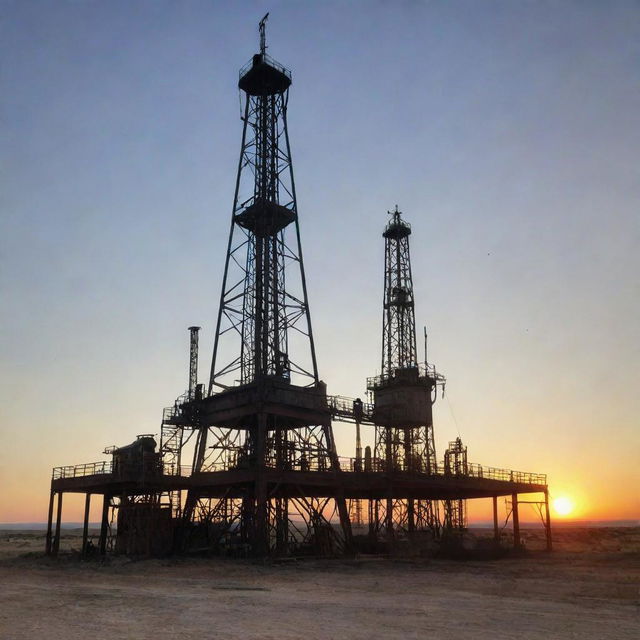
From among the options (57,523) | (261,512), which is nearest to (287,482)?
(261,512)

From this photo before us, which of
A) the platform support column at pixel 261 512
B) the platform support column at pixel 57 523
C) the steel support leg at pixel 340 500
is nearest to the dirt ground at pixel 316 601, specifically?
the platform support column at pixel 261 512

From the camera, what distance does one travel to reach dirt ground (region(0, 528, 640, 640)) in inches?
647

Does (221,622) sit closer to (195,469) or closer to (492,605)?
(492,605)

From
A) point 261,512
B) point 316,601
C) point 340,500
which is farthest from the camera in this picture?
point 340,500

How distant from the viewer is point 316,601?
72.6 feet

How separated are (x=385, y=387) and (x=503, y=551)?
1753 centimetres

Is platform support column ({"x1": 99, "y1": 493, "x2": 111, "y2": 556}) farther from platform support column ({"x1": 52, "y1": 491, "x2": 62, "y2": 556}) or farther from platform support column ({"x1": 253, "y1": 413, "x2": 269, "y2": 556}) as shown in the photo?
platform support column ({"x1": 253, "y1": 413, "x2": 269, "y2": 556})

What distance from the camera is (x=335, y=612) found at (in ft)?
64.2

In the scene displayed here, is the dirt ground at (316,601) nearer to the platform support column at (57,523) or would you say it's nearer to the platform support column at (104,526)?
the platform support column at (104,526)

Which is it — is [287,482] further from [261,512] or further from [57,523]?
[57,523]

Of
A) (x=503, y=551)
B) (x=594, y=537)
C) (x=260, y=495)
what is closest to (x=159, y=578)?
(x=260, y=495)

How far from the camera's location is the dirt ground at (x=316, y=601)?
53.9 feet

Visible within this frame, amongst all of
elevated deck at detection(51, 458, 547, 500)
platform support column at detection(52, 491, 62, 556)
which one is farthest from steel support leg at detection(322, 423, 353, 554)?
platform support column at detection(52, 491, 62, 556)

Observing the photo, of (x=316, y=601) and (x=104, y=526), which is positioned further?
(x=104, y=526)
